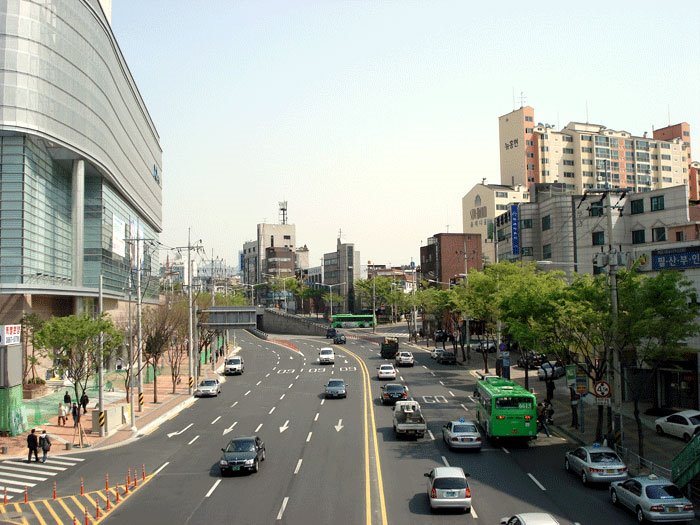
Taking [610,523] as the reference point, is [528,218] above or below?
above

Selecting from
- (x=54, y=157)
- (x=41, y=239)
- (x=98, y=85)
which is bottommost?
(x=41, y=239)

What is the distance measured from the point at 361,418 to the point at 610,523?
946 inches

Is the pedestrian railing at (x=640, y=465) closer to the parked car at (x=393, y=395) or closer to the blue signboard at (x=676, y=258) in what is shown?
the blue signboard at (x=676, y=258)

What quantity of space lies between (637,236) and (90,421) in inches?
2247

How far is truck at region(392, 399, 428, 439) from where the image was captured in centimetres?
3738

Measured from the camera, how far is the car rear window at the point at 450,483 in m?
23.3

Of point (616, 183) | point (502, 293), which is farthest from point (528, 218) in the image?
point (616, 183)

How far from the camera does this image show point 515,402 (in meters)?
35.2

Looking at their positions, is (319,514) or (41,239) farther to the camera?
(41,239)

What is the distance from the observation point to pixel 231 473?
2988 cm

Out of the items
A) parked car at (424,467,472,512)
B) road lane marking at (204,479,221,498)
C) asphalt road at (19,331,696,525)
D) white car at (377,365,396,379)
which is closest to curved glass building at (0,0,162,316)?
asphalt road at (19,331,696,525)

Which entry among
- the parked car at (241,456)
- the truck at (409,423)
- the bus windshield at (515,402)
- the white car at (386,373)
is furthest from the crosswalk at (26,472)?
the white car at (386,373)

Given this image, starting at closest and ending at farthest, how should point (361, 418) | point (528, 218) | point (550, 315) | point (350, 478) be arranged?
point (350, 478) → point (550, 315) → point (361, 418) → point (528, 218)

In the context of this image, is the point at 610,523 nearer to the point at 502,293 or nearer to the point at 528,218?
the point at 502,293
